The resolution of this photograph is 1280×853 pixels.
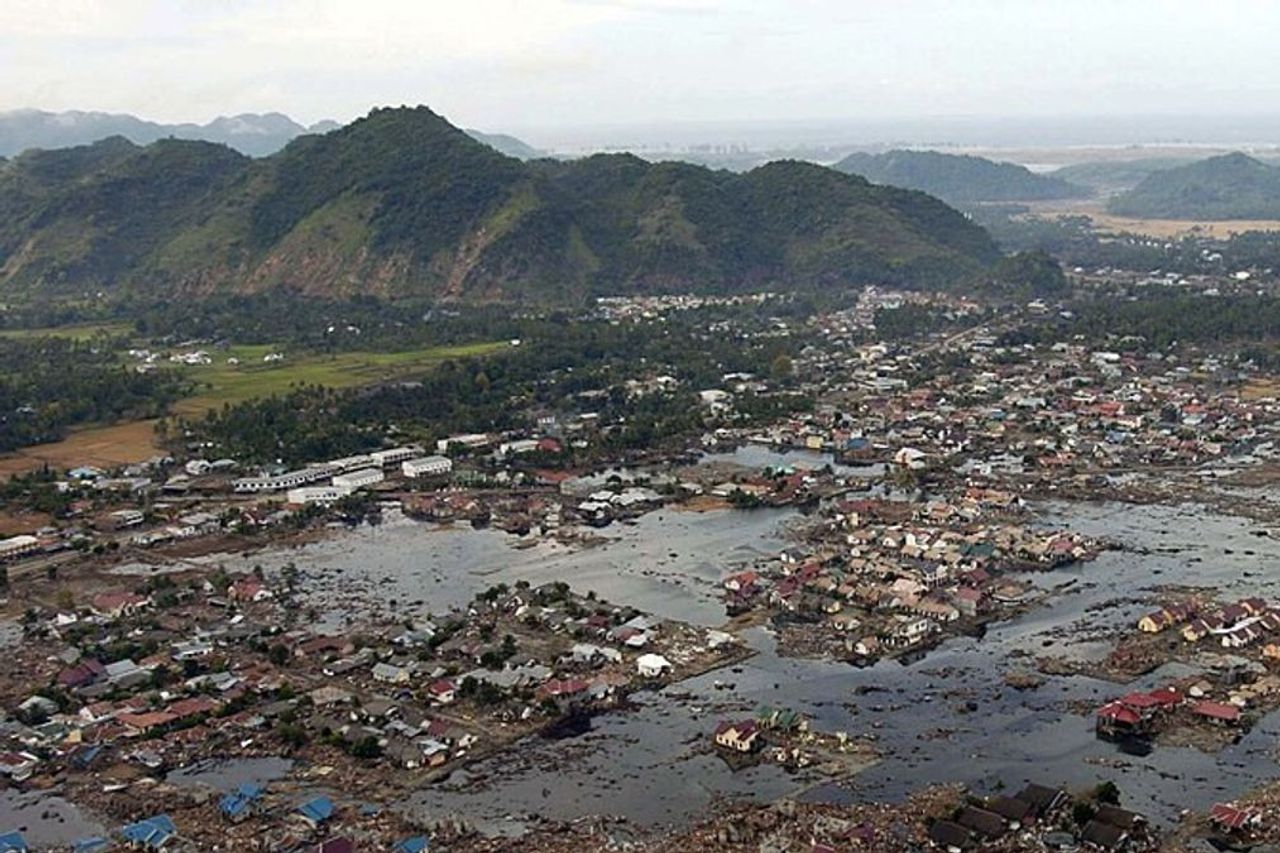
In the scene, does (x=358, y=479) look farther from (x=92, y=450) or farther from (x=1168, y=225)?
(x=1168, y=225)

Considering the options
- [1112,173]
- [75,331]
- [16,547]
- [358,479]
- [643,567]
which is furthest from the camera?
[1112,173]

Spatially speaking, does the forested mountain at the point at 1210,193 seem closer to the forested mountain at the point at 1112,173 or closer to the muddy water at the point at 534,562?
the forested mountain at the point at 1112,173

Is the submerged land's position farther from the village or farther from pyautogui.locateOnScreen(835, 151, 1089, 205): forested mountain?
pyautogui.locateOnScreen(835, 151, 1089, 205): forested mountain

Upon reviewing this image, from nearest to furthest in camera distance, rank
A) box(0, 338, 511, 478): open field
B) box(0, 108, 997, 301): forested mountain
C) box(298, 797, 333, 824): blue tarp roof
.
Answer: box(298, 797, 333, 824): blue tarp roof, box(0, 338, 511, 478): open field, box(0, 108, 997, 301): forested mountain

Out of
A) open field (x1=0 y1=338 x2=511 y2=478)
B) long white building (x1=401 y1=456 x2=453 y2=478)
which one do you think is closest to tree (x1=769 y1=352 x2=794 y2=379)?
open field (x1=0 y1=338 x2=511 y2=478)

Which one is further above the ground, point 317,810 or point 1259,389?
point 317,810

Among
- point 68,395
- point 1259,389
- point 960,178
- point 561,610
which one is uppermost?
point 960,178

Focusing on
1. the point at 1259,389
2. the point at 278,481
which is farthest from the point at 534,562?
the point at 1259,389
